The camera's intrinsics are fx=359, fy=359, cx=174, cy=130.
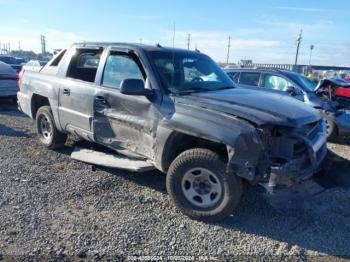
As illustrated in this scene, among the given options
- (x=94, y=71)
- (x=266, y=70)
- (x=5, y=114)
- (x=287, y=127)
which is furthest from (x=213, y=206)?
(x=5, y=114)

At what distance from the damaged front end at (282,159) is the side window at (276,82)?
201 inches

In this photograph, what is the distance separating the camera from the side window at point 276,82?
355 inches

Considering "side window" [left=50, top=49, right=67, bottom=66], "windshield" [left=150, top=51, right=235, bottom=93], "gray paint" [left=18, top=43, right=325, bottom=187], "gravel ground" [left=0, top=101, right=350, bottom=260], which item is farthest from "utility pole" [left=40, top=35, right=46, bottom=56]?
"windshield" [left=150, top=51, right=235, bottom=93]

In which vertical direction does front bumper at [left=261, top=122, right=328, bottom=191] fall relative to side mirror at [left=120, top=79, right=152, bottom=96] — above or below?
below

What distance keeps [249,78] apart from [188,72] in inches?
201

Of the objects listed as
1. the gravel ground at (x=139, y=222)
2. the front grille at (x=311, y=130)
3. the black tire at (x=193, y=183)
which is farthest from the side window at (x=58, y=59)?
the front grille at (x=311, y=130)

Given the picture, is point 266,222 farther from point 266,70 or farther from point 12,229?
point 266,70

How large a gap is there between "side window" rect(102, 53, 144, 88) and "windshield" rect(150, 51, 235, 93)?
0.98 ft

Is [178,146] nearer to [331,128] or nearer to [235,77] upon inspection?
[331,128]

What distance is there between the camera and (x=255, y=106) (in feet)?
13.1

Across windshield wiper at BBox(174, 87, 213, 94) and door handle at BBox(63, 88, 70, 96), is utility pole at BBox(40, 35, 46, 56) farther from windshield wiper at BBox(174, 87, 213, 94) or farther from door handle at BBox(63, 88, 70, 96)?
windshield wiper at BBox(174, 87, 213, 94)

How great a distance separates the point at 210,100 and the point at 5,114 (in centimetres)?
806

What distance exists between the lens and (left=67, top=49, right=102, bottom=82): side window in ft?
17.9

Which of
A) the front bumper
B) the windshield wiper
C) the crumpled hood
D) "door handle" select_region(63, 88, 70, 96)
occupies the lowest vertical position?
the front bumper
